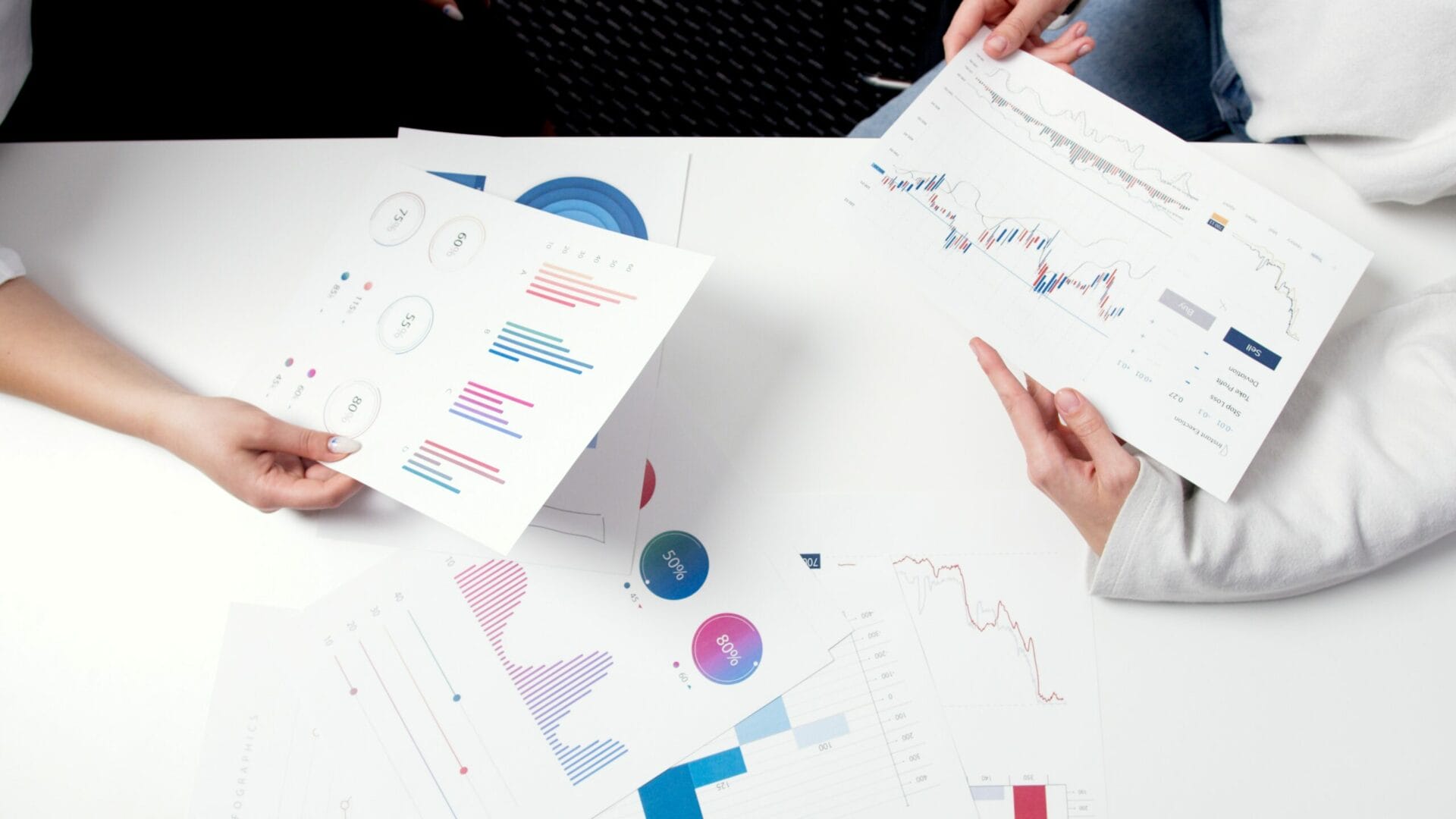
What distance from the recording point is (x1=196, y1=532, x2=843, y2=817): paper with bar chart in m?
0.66

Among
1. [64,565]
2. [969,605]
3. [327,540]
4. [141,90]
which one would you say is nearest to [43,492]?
[64,565]

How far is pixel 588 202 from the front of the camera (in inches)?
29.0

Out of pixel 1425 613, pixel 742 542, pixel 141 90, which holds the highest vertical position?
pixel 141 90

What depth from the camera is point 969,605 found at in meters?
0.66

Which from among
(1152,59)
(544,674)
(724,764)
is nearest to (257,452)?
(544,674)

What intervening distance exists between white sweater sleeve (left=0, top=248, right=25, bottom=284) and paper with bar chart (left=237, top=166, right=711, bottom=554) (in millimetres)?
199

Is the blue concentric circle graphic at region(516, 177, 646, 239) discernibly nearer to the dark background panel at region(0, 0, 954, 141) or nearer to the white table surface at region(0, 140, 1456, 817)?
the white table surface at region(0, 140, 1456, 817)

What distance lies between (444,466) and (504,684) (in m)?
0.17

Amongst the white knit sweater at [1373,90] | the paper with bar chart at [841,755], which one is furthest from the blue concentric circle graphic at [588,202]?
the white knit sweater at [1373,90]

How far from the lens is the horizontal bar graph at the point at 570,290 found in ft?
2.08

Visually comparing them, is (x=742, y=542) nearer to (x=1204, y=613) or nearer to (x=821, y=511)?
(x=821, y=511)

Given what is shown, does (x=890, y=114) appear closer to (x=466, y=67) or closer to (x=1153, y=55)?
(x=1153, y=55)

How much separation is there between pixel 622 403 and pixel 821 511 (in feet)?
0.55

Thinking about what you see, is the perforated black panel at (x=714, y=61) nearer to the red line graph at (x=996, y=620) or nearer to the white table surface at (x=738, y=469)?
the white table surface at (x=738, y=469)
